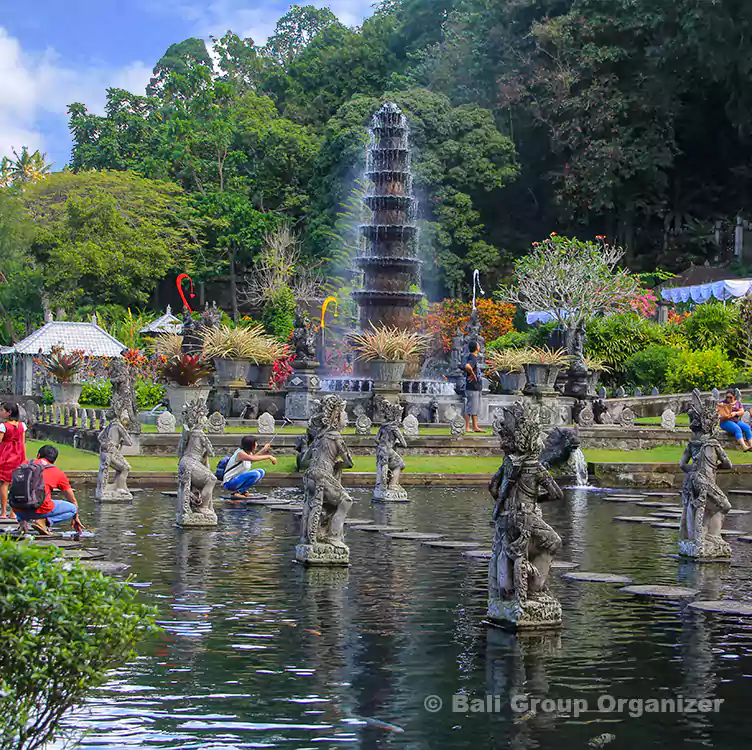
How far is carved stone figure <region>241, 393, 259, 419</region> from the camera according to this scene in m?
29.7

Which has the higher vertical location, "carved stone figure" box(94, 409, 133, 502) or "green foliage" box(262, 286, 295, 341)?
"green foliage" box(262, 286, 295, 341)

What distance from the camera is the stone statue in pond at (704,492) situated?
13.0 m

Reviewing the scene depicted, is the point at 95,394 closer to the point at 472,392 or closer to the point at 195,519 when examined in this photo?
the point at 472,392

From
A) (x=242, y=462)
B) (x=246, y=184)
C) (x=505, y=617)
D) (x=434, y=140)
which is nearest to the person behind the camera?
(x=505, y=617)

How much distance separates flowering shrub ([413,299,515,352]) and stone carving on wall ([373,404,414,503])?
22528 millimetres

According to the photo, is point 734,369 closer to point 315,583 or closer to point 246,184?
point 315,583

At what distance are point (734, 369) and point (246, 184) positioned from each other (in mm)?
33136

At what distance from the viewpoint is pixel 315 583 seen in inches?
441

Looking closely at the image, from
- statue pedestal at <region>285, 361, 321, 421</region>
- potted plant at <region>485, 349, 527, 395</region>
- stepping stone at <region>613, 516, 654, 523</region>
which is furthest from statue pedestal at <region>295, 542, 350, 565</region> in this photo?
potted plant at <region>485, 349, 527, 395</region>

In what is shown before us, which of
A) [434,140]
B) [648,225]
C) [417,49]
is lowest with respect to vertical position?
[648,225]

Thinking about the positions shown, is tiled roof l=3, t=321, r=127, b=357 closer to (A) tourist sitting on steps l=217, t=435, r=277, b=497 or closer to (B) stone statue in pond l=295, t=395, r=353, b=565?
(A) tourist sitting on steps l=217, t=435, r=277, b=497

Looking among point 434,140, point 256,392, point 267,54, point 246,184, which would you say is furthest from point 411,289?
point 267,54

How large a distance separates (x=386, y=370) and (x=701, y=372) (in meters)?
10.7

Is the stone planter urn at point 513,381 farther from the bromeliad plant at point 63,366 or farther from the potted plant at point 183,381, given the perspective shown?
the bromeliad plant at point 63,366
